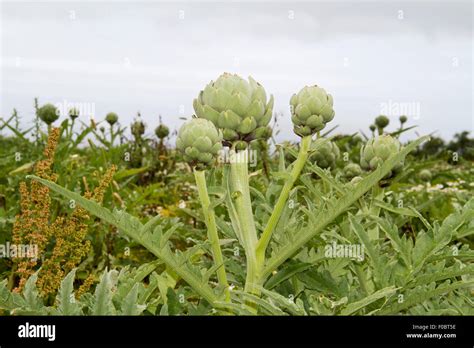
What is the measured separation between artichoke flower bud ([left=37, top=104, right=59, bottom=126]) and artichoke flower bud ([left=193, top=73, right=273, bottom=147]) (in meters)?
2.30

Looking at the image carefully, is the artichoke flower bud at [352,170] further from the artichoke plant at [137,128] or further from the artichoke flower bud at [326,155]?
the artichoke plant at [137,128]

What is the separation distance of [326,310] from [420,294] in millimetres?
170

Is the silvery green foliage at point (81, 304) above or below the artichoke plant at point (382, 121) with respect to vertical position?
below

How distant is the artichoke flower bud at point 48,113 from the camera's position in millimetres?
3273

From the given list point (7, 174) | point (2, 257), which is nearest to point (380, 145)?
point (2, 257)

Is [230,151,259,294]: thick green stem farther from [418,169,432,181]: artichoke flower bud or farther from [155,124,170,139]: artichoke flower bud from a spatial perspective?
[155,124,170,139]: artichoke flower bud

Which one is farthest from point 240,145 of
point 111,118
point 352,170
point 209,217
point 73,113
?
point 111,118

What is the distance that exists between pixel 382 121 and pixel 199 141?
11.3 feet

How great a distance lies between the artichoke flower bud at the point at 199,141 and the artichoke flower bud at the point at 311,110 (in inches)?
6.4

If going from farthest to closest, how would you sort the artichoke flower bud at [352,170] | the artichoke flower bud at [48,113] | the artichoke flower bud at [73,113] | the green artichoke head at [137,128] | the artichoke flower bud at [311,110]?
1. the green artichoke head at [137,128]
2. the artichoke flower bud at [73,113]
3. the artichoke flower bud at [48,113]
4. the artichoke flower bud at [352,170]
5. the artichoke flower bud at [311,110]

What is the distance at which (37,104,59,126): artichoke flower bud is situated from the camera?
10.7 ft

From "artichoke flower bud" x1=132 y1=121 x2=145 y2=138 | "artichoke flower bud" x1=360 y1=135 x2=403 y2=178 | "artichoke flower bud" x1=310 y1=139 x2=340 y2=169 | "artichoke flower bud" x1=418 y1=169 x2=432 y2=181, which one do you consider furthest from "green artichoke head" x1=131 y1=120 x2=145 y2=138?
"artichoke flower bud" x1=360 y1=135 x2=403 y2=178

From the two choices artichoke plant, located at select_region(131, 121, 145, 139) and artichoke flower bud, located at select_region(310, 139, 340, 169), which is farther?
artichoke plant, located at select_region(131, 121, 145, 139)

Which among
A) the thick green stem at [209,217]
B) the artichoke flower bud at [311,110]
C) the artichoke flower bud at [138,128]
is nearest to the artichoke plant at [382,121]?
the artichoke flower bud at [138,128]
